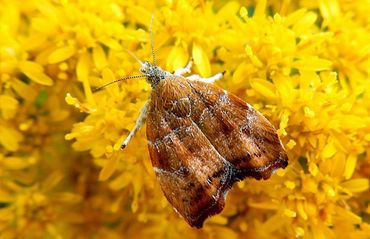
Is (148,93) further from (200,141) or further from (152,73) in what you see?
(200,141)

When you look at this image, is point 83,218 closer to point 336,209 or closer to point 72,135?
point 72,135

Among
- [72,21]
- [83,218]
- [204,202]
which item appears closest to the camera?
[204,202]

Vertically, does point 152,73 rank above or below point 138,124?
above

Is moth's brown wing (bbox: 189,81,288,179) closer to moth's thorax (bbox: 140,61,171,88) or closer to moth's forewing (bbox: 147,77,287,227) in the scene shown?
moth's forewing (bbox: 147,77,287,227)

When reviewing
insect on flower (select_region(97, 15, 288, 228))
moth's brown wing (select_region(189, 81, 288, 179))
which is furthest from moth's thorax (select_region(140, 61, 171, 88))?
moth's brown wing (select_region(189, 81, 288, 179))

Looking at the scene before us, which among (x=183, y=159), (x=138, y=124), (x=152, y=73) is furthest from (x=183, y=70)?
(x=183, y=159)

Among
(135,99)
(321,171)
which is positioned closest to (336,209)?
(321,171)
